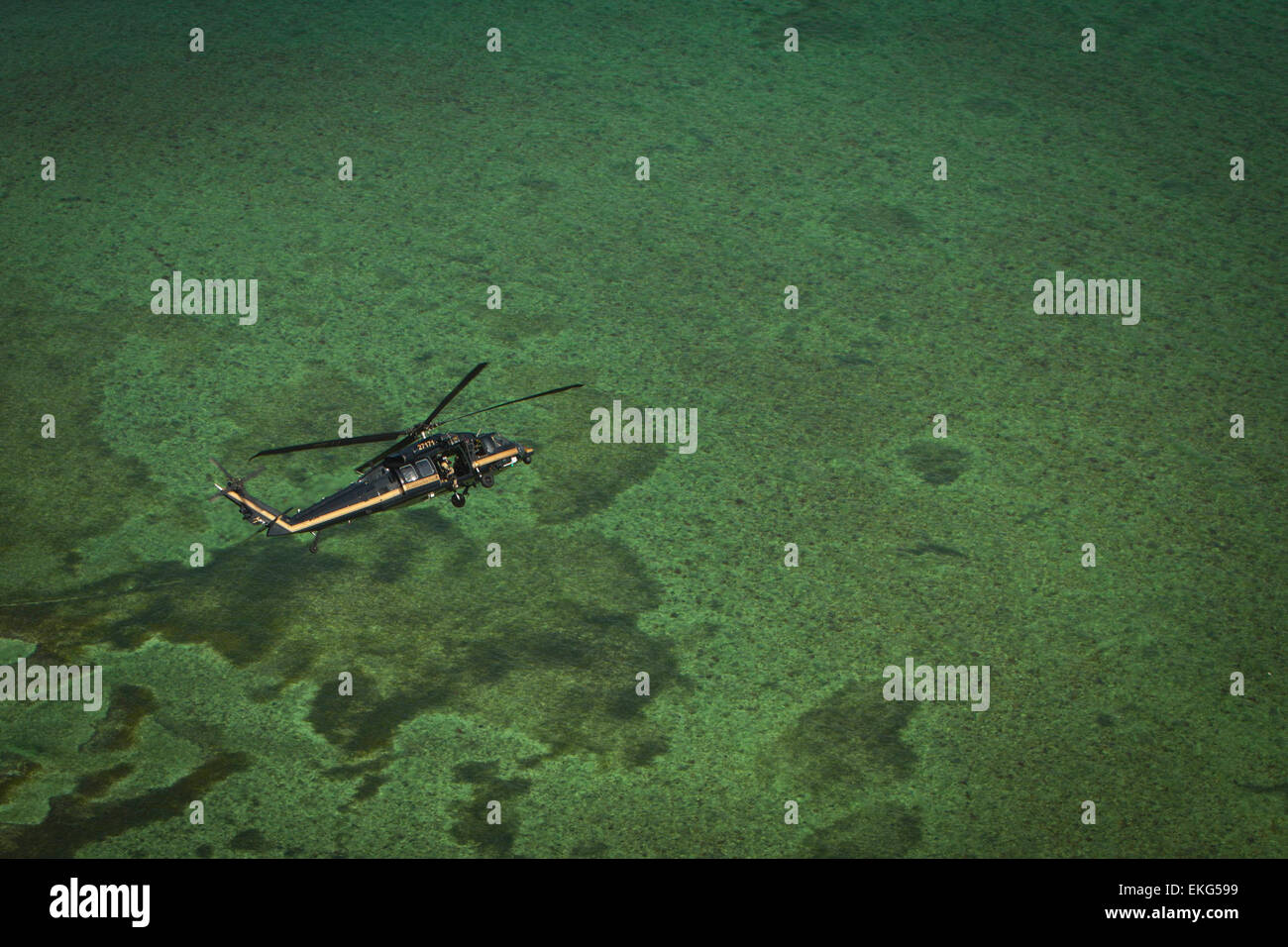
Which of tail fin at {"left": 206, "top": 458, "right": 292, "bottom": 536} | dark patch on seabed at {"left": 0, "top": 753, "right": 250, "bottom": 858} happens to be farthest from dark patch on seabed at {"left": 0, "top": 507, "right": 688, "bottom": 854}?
tail fin at {"left": 206, "top": 458, "right": 292, "bottom": 536}

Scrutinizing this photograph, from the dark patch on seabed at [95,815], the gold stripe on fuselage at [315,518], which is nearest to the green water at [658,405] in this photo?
the dark patch on seabed at [95,815]

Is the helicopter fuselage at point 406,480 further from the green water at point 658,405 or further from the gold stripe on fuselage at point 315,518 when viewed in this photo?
the green water at point 658,405

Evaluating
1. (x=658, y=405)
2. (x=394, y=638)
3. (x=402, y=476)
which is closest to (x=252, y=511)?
(x=402, y=476)

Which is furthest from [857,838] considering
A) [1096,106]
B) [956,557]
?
[1096,106]

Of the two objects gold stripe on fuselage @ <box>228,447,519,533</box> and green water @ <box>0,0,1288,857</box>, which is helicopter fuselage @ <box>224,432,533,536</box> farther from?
green water @ <box>0,0,1288,857</box>

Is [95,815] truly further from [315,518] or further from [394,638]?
[315,518]

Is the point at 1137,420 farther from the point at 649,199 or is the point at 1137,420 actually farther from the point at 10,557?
the point at 10,557
